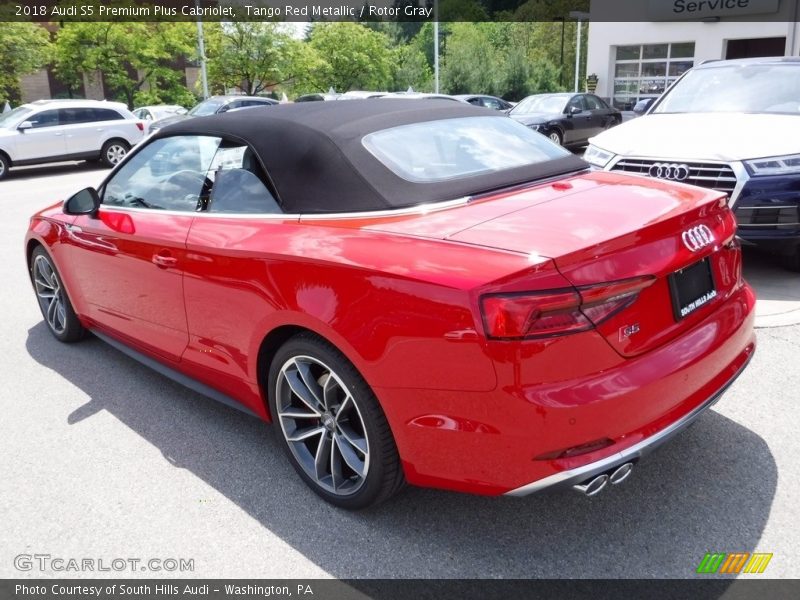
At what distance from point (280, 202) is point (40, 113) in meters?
16.8

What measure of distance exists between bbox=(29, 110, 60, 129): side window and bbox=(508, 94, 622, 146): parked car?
1111cm

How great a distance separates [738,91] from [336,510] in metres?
5.92

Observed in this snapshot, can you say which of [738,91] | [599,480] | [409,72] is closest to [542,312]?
[599,480]

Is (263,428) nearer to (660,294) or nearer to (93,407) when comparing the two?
(93,407)

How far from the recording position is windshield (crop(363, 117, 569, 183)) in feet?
9.95

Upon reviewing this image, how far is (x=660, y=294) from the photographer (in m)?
2.44

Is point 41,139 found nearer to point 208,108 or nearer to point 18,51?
point 208,108

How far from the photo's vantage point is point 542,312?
220 cm

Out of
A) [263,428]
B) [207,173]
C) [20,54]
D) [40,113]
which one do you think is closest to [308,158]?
[207,173]

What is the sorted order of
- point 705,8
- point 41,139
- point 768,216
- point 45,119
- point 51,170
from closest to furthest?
point 768,216, point 41,139, point 45,119, point 51,170, point 705,8

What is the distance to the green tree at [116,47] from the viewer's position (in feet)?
117

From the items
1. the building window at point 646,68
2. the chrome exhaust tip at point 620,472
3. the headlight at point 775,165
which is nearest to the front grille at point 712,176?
the headlight at point 775,165

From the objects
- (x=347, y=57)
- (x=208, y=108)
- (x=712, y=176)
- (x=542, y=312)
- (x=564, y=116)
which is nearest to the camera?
(x=542, y=312)

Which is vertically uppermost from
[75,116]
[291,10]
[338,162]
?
[291,10]
